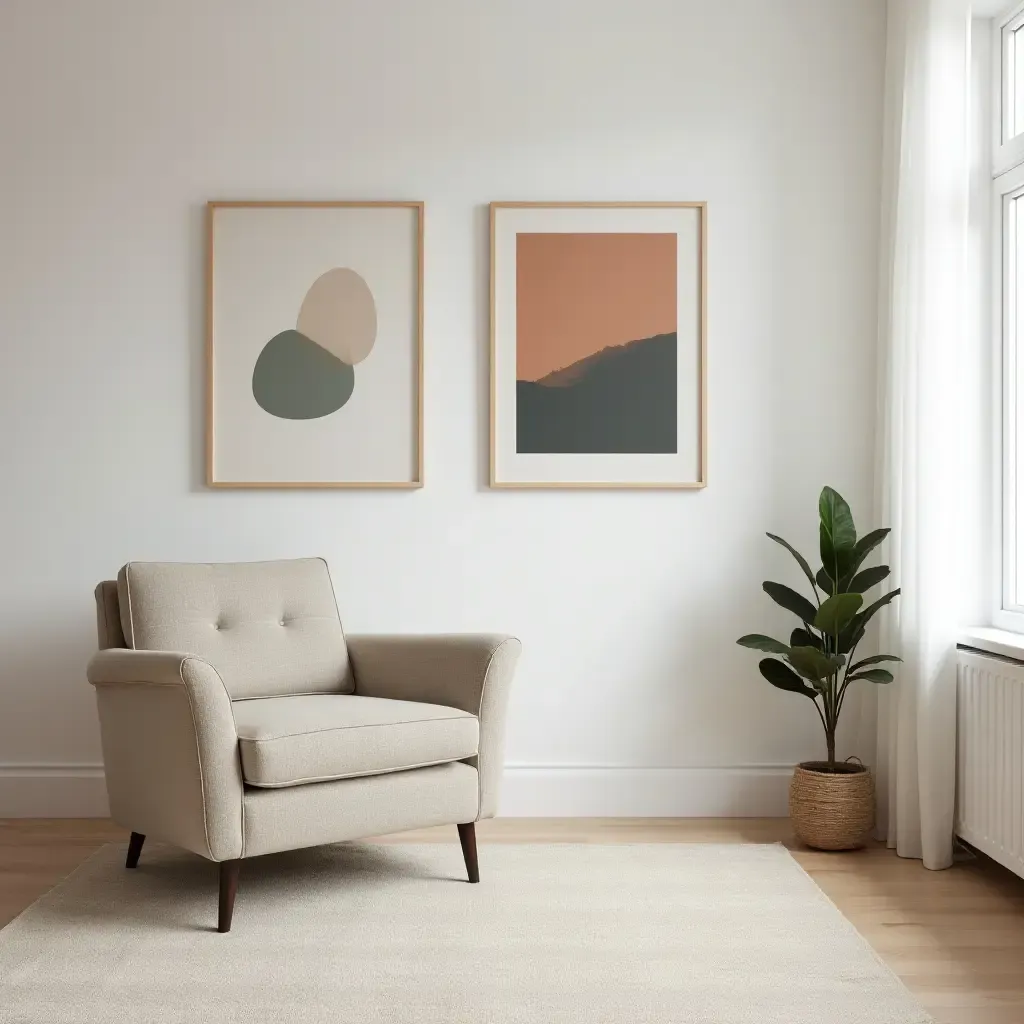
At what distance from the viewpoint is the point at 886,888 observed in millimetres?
2934

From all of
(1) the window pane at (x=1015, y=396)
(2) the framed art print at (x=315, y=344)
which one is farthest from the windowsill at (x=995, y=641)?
(2) the framed art print at (x=315, y=344)

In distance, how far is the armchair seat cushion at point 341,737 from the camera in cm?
253

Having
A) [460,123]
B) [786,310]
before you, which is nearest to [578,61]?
[460,123]

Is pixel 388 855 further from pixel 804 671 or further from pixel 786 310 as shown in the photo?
pixel 786 310

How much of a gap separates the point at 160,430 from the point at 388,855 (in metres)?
1.57

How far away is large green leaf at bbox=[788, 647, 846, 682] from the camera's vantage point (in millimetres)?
3246

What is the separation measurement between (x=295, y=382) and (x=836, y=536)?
1785mm

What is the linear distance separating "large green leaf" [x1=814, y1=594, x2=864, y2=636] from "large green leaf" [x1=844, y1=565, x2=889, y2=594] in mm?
84

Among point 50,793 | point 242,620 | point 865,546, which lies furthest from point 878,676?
point 50,793

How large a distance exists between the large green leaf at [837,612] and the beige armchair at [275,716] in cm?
93

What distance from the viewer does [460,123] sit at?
368 centimetres

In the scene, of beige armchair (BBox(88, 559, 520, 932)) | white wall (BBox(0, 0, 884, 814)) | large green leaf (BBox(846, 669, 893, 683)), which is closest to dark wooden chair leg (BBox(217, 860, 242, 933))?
beige armchair (BBox(88, 559, 520, 932))

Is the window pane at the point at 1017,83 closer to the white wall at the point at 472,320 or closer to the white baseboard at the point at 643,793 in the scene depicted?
the white wall at the point at 472,320

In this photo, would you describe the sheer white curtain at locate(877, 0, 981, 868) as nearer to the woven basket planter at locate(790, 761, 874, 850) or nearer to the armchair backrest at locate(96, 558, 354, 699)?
the woven basket planter at locate(790, 761, 874, 850)
